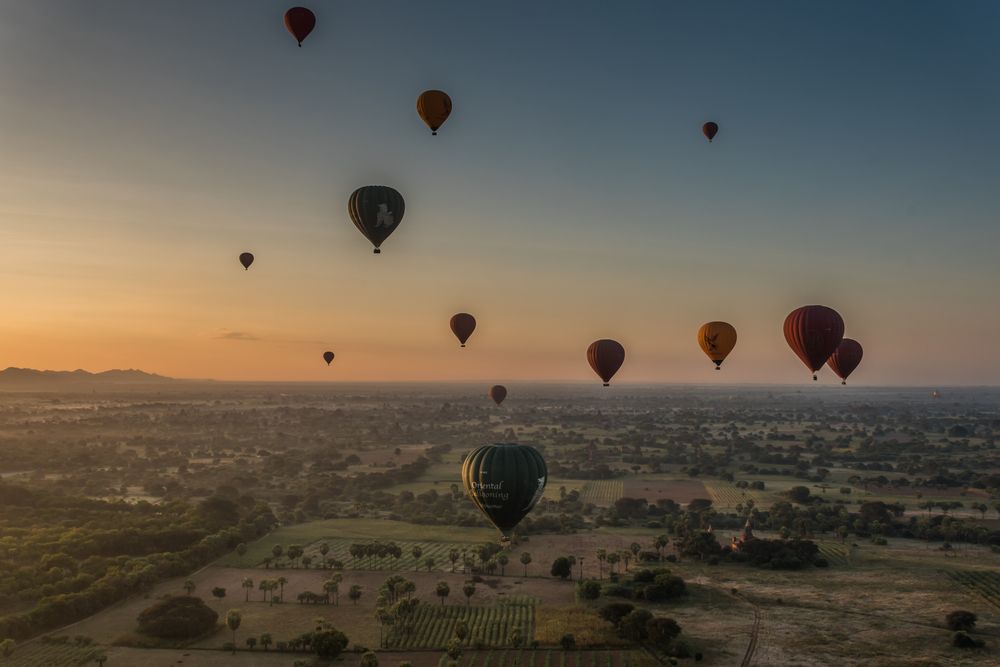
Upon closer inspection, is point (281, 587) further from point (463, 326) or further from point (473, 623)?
point (463, 326)

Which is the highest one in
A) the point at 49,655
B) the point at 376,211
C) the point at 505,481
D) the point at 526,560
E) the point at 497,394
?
the point at 376,211

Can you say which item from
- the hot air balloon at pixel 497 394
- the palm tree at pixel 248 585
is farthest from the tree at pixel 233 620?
the hot air balloon at pixel 497 394

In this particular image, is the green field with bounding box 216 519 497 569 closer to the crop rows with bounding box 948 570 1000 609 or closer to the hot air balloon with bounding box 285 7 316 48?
the crop rows with bounding box 948 570 1000 609

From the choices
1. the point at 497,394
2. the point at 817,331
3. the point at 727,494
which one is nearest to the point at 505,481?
the point at 817,331

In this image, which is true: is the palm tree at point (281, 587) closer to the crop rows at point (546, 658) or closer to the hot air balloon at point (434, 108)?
the crop rows at point (546, 658)

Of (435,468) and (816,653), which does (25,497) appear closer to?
(435,468)

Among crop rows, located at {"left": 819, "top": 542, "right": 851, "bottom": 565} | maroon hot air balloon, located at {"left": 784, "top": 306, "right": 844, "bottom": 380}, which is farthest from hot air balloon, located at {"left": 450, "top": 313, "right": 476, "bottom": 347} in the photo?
crop rows, located at {"left": 819, "top": 542, "right": 851, "bottom": 565}
